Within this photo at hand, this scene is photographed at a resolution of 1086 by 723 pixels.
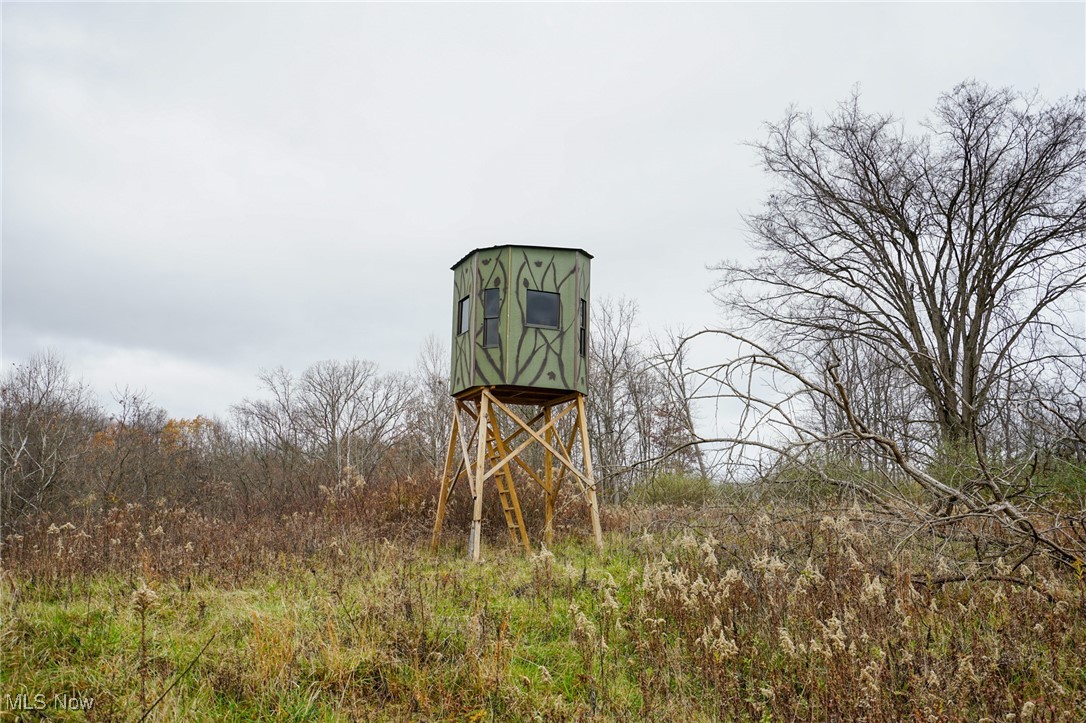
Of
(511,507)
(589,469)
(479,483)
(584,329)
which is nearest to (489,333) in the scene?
(584,329)

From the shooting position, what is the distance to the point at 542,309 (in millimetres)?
12305

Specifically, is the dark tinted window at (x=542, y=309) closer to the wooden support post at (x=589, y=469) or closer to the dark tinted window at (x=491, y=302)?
the dark tinted window at (x=491, y=302)

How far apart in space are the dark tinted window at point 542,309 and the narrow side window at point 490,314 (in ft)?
1.66

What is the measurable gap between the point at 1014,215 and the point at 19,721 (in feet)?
63.2

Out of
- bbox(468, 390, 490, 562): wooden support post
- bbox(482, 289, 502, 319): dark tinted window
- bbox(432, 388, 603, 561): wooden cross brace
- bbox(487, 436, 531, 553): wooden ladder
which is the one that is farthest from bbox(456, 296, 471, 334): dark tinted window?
bbox(487, 436, 531, 553): wooden ladder

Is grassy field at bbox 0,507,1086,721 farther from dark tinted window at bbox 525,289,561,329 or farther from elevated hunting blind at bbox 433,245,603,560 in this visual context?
dark tinted window at bbox 525,289,561,329

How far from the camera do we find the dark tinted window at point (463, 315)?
41.5ft

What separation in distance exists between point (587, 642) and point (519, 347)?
6.29m

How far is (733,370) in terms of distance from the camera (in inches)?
225

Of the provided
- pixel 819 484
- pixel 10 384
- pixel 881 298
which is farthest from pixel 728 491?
pixel 10 384

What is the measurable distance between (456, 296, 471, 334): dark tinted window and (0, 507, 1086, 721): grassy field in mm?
4979

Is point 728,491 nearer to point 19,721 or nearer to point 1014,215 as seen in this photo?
point 19,721

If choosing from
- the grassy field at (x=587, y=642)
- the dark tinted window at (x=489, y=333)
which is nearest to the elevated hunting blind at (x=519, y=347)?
the dark tinted window at (x=489, y=333)

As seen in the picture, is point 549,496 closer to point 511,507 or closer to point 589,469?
point 511,507
